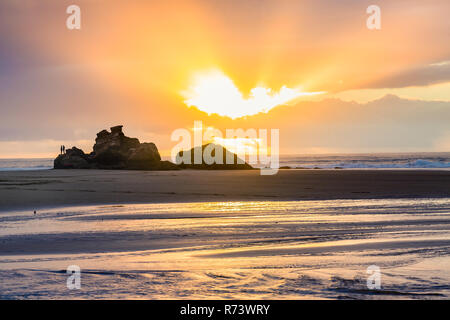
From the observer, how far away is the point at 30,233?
11.1 meters

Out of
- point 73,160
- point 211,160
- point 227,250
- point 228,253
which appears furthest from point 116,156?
point 228,253

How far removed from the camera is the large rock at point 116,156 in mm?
63875

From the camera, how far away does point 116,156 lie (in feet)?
217

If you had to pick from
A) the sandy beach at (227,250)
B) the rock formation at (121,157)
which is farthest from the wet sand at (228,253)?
the rock formation at (121,157)

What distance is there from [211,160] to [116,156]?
12.6 meters

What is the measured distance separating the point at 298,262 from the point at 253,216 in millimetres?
6426

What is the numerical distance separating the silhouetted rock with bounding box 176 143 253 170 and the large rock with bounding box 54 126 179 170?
4.17m

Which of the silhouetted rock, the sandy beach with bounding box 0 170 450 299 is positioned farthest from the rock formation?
the sandy beach with bounding box 0 170 450 299

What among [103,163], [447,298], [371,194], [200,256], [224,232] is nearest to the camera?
[447,298]

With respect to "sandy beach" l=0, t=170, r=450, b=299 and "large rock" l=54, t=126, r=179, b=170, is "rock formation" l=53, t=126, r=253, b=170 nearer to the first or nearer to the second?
"large rock" l=54, t=126, r=179, b=170

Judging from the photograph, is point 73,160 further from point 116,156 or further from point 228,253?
point 228,253

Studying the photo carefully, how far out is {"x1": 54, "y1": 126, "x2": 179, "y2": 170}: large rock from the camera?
63.9m
